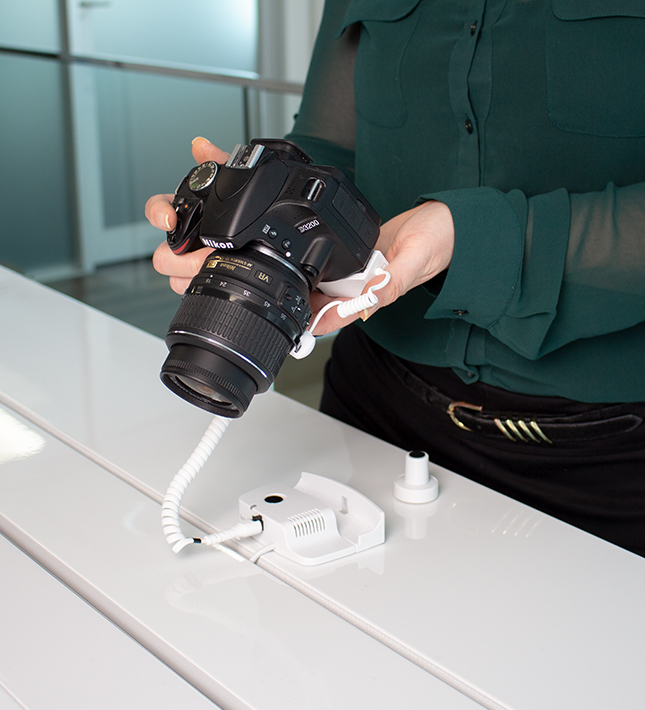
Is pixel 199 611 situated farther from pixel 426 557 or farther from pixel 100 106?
pixel 100 106

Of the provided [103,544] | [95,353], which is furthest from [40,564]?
[95,353]

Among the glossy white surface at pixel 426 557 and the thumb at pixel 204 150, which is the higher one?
the thumb at pixel 204 150

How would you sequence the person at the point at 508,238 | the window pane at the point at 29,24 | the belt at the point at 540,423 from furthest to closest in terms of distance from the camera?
the window pane at the point at 29,24 < the belt at the point at 540,423 < the person at the point at 508,238

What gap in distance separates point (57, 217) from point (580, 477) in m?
2.86

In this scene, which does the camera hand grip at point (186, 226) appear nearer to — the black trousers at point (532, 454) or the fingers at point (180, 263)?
the fingers at point (180, 263)

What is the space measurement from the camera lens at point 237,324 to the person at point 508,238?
9cm

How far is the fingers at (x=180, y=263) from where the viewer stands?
0.66 m

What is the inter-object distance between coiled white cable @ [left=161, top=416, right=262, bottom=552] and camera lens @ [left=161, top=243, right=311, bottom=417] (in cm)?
7

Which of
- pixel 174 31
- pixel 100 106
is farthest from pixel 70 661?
pixel 174 31

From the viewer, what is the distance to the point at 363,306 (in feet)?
2.00

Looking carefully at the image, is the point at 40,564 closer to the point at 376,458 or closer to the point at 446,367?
the point at 376,458

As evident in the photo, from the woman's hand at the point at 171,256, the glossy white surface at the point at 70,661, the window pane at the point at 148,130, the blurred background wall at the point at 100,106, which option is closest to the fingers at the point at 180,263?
the woman's hand at the point at 171,256

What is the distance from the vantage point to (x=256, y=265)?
57 cm

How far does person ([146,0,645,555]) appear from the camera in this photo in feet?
2.23
